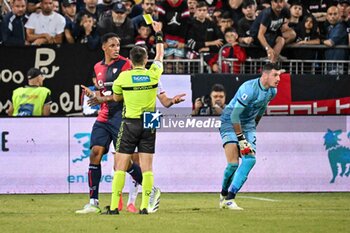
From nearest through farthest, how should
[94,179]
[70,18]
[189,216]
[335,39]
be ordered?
1. [189,216]
2. [94,179]
3. [70,18]
4. [335,39]

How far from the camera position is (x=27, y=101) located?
19.4 m

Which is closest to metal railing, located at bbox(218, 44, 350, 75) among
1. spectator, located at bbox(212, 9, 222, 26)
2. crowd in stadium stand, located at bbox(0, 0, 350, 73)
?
crowd in stadium stand, located at bbox(0, 0, 350, 73)

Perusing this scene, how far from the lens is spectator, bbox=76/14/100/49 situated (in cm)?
2028

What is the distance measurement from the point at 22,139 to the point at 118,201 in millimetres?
5606

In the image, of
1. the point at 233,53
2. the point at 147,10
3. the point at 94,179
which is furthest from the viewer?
the point at 147,10

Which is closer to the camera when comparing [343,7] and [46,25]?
[46,25]

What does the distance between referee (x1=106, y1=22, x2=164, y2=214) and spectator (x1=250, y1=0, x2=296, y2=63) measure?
7433 millimetres

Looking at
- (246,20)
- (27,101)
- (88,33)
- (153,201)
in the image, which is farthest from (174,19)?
(153,201)

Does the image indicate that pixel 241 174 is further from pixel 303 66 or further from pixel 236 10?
pixel 236 10

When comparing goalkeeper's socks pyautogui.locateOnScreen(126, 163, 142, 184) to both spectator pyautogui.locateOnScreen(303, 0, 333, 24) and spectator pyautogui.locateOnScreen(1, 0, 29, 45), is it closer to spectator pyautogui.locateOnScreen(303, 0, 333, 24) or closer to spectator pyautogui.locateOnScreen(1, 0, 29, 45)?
spectator pyautogui.locateOnScreen(1, 0, 29, 45)

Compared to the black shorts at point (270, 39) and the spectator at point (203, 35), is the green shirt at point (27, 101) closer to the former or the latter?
the spectator at point (203, 35)

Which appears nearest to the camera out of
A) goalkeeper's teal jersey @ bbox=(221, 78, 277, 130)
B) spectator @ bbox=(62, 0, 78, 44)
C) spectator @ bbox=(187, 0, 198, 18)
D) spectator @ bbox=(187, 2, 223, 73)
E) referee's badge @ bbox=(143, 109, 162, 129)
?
referee's badge @ bbox=(143, 109, 162, 129)

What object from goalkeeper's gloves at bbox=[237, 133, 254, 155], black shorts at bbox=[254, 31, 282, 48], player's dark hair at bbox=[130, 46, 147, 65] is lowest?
goalkeeper's gloves at bbox=[237, 133, 254, 155]

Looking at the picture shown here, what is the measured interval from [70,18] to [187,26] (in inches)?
97.3
